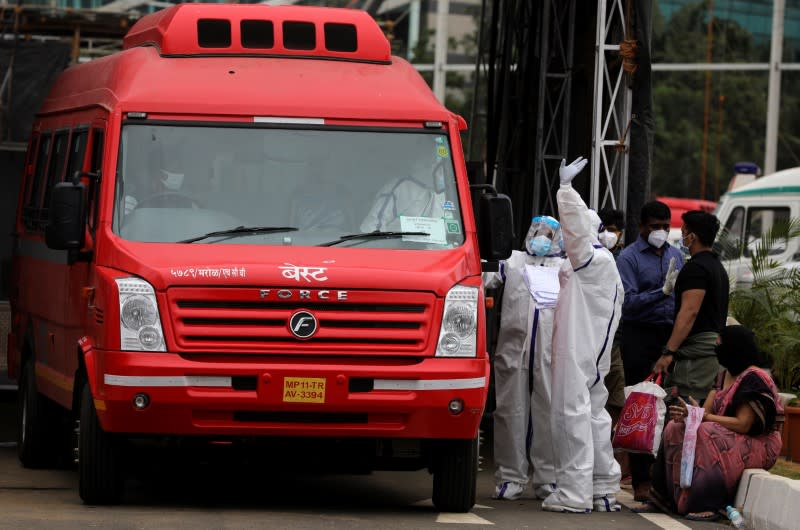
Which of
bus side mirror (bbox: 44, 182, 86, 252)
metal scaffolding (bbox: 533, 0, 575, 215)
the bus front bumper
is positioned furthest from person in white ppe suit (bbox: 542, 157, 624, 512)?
metal scaffolding (bbox: 533, 0, 575, 215)

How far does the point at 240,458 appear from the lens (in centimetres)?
949

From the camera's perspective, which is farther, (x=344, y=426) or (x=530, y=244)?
(x=530, y=244)

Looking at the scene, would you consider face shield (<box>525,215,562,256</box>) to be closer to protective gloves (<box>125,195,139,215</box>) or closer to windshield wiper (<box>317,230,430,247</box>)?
windshield wiper (<box>317,230,430,247</box>)

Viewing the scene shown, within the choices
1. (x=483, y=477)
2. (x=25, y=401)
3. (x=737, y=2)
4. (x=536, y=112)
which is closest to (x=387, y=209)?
(x=483, y=477)

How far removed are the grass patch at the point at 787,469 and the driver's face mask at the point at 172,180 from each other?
4260mm

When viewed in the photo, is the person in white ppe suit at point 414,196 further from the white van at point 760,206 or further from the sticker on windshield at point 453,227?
the white van at point 760,206

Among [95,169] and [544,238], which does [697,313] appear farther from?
[95,169]

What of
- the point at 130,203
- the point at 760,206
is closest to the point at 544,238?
the point at 130,203

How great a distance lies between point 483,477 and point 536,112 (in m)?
5.03

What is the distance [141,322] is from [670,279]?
4.31 m

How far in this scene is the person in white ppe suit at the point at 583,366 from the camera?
33.7 feet

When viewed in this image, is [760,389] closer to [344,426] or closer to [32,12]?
[344,426]

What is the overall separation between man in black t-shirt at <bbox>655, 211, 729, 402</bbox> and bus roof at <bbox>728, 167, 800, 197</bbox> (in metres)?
9.13

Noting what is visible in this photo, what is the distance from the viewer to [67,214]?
9.49 meters
